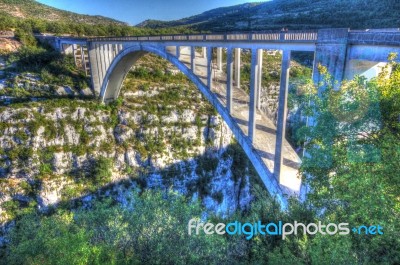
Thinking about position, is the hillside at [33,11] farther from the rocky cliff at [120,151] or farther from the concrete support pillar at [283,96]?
the concrete support pillar at [283,96]

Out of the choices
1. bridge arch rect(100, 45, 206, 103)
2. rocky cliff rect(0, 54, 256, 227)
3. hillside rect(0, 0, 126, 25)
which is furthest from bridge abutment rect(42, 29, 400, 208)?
hillside rect(0, 0, 126, 25)

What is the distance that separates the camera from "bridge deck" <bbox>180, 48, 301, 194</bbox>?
1225 centimetres

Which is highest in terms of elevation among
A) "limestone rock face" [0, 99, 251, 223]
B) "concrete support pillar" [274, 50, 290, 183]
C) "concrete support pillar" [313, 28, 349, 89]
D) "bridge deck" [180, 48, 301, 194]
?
"concrete support pillar" [313, 28, 349, 89]

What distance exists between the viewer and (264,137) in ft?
48.4

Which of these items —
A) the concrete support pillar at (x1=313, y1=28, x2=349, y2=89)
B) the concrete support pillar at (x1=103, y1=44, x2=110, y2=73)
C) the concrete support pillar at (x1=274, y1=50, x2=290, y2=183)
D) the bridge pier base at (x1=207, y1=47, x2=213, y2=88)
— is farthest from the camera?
the concrete support pillar at (x1=103, y1=44, x2=110, y2=73)

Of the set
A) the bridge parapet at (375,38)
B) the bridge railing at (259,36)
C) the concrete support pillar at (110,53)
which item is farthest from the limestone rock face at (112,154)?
the bridge parapet at (375,38)

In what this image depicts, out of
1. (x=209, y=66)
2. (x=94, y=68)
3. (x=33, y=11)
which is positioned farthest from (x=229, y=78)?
(x=33, y=11)

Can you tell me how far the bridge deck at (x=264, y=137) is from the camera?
12.2m

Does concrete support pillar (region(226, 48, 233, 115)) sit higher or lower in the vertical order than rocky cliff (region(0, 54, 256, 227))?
higher

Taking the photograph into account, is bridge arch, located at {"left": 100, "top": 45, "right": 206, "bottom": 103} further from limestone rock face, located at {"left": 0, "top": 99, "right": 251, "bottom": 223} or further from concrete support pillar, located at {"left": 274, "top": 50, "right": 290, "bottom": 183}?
concrete support pillar, located at {"left": 274, "top": 50, "right": 290, "bottom": 183}

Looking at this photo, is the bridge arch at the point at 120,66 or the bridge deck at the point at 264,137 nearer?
the bridge deck at the point at 264,137

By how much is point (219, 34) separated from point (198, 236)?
36.0ft

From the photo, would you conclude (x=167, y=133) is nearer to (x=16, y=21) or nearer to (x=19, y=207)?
(x=19, y=207)

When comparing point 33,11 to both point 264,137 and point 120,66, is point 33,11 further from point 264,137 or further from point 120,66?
point 264,137
